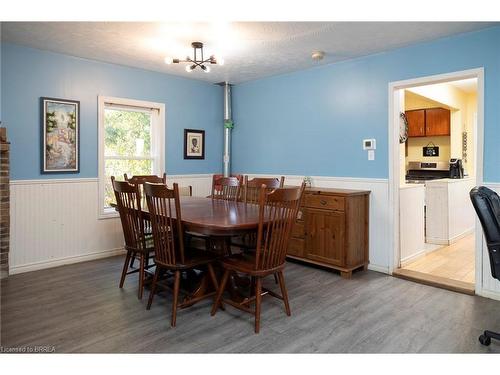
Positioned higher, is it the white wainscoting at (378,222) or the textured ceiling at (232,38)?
the textured ceiling at (232,38)

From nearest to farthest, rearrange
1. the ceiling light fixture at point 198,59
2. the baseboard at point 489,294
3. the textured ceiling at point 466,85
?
the baseboard at point 489,294 < the ceiling light fixture at point 198,59 < the textured ceiling at point 466,85

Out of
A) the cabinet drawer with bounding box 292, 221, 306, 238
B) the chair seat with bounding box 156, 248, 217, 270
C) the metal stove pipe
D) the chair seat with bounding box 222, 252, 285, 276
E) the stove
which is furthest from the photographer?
the stove

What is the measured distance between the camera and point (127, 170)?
4.80 meters

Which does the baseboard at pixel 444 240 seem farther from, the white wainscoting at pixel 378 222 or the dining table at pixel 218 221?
the dining table at pixel 218 221

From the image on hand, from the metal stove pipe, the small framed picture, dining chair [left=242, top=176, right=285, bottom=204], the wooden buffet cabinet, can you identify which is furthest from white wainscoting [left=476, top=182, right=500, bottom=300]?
the small framed picture

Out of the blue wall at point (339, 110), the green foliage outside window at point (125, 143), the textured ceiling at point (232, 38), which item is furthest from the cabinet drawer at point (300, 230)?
the green foliage outside window at point (125, 143)

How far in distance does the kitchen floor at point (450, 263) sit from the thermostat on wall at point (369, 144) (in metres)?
1.36

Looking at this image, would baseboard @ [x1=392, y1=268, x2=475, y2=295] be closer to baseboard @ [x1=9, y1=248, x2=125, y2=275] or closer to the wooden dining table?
the wooden dining table

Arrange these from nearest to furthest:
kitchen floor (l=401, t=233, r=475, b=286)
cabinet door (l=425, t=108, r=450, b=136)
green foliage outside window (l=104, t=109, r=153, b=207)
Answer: kitchen floor (l=401, t=233, r=475, b=286) → green foliage outside window (l=104, t=109, r=153, b=207) → cabinet door (l=425, t=108, r=450, b=136)

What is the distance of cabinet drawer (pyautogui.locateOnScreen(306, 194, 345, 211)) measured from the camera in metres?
3.77

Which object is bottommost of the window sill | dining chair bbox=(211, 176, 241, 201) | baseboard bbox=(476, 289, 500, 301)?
baseboard bbox=(476, 289, 500, 301)

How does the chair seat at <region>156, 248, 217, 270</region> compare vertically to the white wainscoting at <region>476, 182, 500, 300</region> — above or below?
above

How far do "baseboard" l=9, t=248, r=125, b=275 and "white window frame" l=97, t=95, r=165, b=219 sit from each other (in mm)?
444

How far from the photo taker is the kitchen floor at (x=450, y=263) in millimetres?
3746
